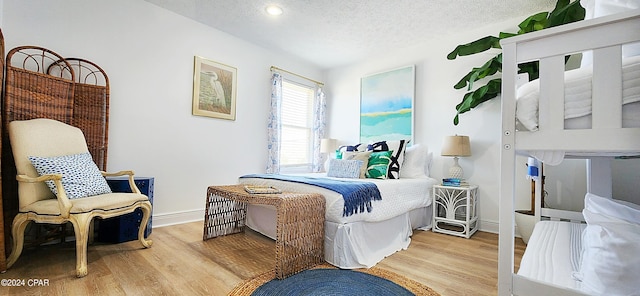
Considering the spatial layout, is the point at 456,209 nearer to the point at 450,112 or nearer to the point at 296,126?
the point at 450,112

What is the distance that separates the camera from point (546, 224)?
1.80 meters

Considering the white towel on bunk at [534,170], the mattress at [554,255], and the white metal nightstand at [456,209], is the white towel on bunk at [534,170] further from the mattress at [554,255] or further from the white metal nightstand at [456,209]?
the white metal nightstand at [456,209]

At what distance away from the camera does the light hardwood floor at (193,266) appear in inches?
62.9

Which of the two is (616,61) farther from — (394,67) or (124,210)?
(394,67)

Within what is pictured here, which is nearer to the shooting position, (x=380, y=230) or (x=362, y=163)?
(x=380, y=230)

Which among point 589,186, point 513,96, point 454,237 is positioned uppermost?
point 513,96

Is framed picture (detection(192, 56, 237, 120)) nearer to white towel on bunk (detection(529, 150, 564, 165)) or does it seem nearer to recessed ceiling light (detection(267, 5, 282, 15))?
recessed ceiling light (detection(267, 5, 282, 15))

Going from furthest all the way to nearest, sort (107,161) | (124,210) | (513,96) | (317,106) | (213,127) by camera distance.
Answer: (317,106) → (213,127) → (107,161) → (124,210) → (513,96)

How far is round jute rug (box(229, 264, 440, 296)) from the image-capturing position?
62.3 inches

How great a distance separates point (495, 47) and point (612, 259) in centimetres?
249

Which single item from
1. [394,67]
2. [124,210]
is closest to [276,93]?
[394,67]

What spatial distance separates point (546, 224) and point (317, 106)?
11.4 feet

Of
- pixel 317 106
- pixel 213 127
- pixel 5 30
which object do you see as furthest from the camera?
pixel 317 106

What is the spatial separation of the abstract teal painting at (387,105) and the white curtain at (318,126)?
74cm
